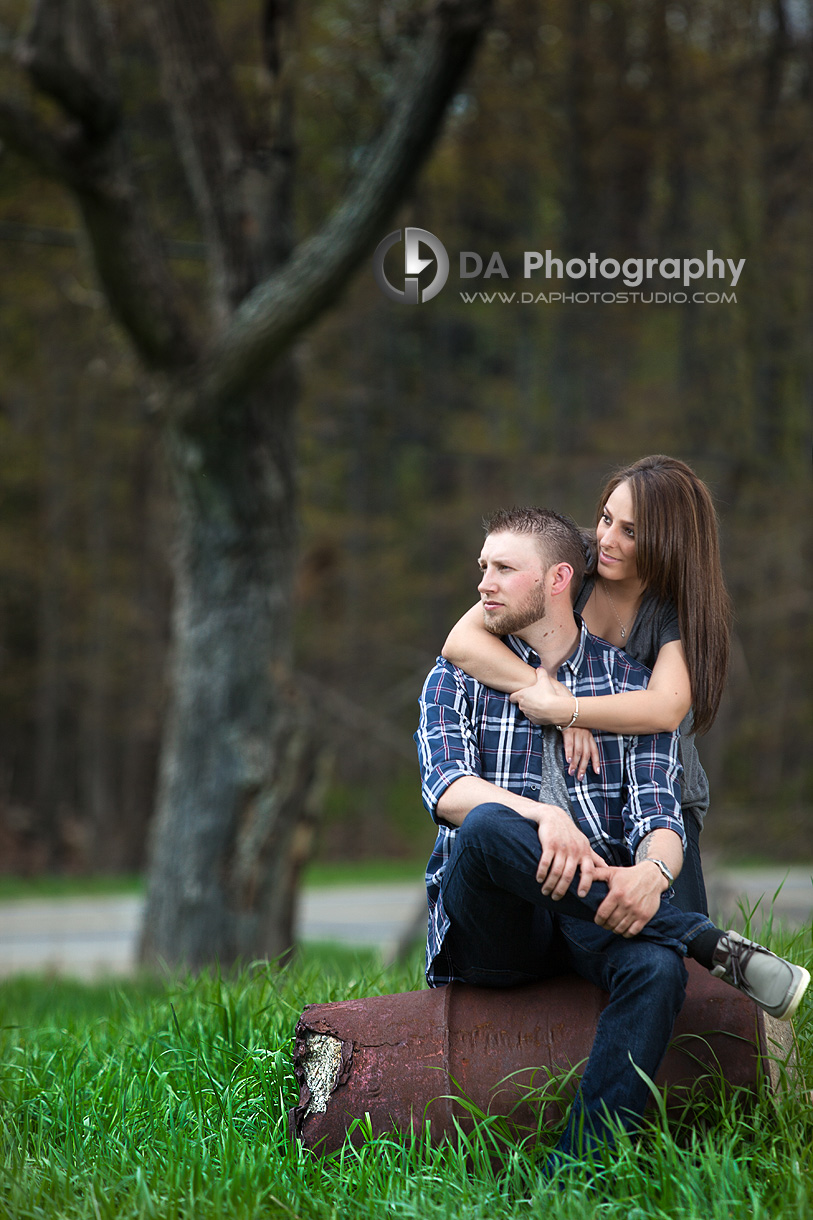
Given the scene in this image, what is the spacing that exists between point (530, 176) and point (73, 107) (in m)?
8.18

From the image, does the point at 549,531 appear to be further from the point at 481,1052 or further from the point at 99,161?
the point at 99,161

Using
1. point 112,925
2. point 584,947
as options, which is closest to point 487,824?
point 584,947

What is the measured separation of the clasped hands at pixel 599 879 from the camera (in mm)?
2289

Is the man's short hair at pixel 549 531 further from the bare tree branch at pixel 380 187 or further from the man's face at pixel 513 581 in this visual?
the bare tree branch at pixel 380 187

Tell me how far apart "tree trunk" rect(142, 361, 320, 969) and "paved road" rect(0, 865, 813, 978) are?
165 centimetres

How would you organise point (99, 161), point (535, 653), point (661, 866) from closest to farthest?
point (661, 866) < point (535, 653) < point (99, 161)

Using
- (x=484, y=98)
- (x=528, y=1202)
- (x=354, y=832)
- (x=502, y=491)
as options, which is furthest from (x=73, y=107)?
(x=354, y=832)

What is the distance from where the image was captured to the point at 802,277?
1075cm

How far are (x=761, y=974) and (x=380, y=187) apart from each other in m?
4.27

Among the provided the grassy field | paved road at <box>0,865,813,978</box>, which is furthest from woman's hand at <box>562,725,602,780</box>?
paved road at <box>0,865,813,978</box>

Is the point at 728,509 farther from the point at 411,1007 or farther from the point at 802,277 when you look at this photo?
the point at 411,1007

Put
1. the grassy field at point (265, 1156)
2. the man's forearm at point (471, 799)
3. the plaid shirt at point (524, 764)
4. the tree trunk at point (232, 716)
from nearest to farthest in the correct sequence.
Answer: the grassy field at point (265, 1156) < the man's forearm at point (471, 799) < the plaid shirt at point (524, 764) < the tree trunk at point (232, 716)

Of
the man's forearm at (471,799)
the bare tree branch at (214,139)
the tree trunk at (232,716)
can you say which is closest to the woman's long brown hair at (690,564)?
the man's forearm at (471,799)

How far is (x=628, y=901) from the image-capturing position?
229 cm
